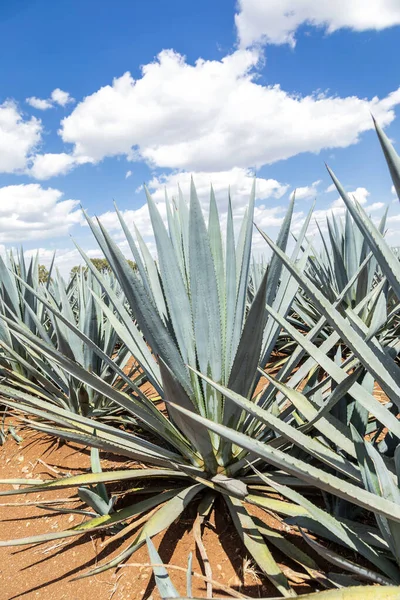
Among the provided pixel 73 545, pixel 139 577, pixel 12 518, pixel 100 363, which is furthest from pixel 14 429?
pixel 139 577

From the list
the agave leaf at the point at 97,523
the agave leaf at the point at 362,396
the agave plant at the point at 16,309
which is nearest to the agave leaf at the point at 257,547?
the agave leaf at the point at 97,523

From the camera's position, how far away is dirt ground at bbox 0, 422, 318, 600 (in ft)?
4.07

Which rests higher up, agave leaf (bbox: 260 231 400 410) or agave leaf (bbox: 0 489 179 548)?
agave leaf (bbox: 260 231 400 410)

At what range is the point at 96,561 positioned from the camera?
142 cm

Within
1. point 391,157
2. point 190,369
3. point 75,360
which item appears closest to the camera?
point 391,157

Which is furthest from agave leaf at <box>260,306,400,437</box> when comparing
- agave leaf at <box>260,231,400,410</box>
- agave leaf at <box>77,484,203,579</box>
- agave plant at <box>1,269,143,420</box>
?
agave plant at <box>1,269,143,420</box>

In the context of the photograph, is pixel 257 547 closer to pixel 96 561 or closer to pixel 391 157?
pixel 96 561

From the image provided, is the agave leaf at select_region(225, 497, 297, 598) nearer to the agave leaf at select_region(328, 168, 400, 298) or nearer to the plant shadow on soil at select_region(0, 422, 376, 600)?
the plant shadow on soil at select_region(0, 422, 376, 600)

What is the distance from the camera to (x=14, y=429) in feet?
8.74

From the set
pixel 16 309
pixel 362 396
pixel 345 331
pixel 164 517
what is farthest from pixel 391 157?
pixel 16 309

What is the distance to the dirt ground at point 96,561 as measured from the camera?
1.24m

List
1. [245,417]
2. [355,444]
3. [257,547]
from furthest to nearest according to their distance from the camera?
[245,417], [257,547], [355,444]

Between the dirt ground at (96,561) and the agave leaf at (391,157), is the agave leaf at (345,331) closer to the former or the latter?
the agave leaf at (391,157)

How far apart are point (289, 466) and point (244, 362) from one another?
1.69ft
